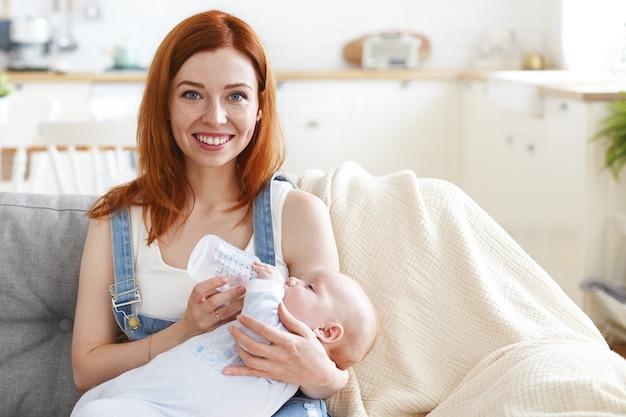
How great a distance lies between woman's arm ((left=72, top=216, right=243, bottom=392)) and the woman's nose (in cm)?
28

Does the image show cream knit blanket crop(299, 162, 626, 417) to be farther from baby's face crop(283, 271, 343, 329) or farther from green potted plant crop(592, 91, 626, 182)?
green potted plant crop(592, 91, 626, 182)

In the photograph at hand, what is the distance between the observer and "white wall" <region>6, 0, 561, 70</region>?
5910 millimetres

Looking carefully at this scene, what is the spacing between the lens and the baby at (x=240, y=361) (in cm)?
153

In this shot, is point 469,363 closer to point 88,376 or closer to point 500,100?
point 88,376

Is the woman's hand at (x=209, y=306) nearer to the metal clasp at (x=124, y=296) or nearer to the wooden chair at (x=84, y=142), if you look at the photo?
the metal clasp at (x=124, y=296)

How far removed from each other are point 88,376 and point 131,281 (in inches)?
7.4

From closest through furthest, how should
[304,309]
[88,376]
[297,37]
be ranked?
[304,309] < [88,376] < [297,37]

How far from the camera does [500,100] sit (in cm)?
456

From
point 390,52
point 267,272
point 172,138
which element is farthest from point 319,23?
point 267,272

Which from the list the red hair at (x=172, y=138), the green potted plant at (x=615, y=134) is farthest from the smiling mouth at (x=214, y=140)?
the green potted plant at (x=615, y=134)

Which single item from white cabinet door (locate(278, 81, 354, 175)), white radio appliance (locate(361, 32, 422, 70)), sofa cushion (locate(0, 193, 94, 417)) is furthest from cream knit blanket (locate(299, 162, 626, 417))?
white radio appliance (locate(361, 32, 422, 70))

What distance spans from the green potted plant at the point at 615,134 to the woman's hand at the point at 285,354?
2.06m

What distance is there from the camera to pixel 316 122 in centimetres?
555

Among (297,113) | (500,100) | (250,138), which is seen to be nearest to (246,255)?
(250,138)
